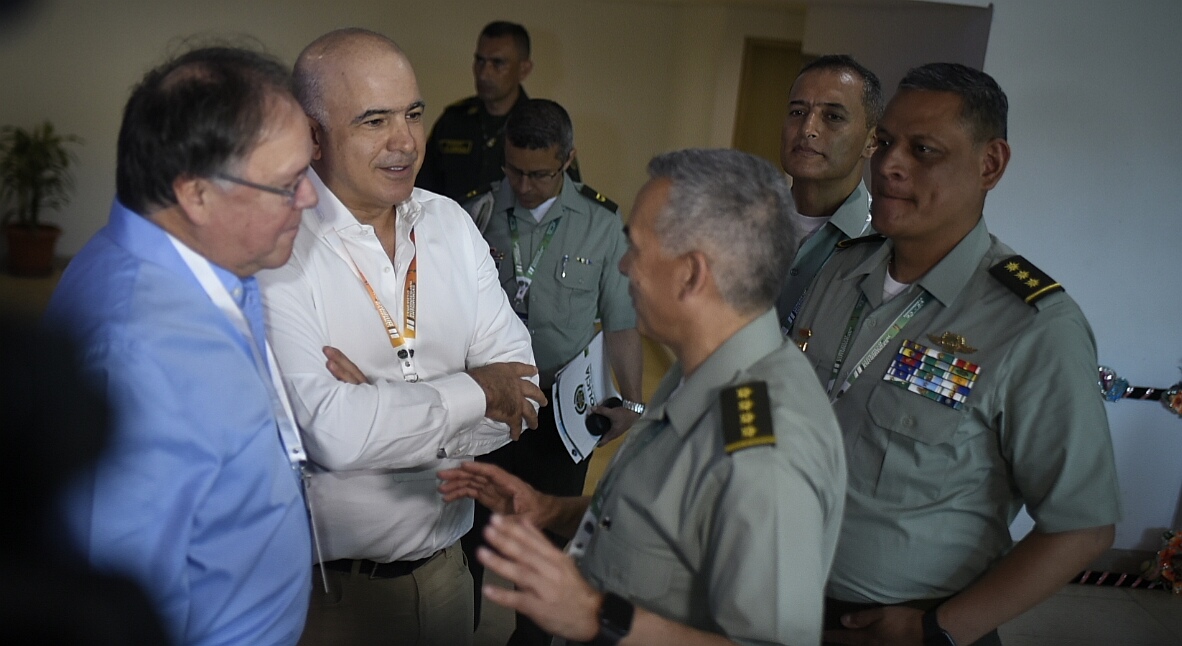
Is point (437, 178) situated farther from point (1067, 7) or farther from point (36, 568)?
point (36, 568)

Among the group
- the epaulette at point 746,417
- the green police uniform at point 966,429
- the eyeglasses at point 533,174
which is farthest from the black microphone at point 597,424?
the epaulette at point 746,417

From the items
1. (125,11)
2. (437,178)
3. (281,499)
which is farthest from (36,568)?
(125,11)

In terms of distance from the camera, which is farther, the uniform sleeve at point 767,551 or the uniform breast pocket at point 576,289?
the uniform breast pocket at point 576,289

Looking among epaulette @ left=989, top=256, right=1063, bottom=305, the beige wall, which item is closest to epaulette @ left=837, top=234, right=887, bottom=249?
epaulette @ left=989, top=256, right=1063, bottom=305

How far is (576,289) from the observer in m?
3.50

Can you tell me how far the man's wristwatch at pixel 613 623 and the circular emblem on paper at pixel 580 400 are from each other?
1784mm

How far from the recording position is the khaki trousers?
6.89 ft

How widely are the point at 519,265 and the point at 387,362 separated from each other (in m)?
1.49

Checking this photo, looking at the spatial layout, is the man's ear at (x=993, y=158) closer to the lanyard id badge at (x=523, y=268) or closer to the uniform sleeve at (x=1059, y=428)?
the uniform sleeve at (x=1059, y=428)

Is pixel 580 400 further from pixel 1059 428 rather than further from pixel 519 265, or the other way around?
pixel 1059 428

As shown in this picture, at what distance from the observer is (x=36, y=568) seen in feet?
4.52

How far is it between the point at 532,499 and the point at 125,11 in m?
7.86

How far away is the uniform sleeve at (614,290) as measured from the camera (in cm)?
357

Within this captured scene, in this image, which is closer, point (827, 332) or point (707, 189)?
point (707, 189)
